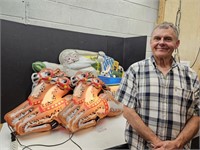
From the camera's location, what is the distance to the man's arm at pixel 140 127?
1.07 metres

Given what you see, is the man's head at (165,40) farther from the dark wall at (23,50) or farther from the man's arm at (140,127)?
the dark wall at (23,50)

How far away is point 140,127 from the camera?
109 cm

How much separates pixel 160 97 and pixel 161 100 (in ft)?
0.06

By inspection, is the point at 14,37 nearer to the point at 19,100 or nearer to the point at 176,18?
the point at 19,100

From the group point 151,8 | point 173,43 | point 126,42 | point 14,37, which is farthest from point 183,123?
point 151,8

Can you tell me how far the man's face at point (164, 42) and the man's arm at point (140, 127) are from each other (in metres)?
0.39

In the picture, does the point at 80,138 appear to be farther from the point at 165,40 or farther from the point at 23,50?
the point at 23,50

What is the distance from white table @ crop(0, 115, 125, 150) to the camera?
1085 mm

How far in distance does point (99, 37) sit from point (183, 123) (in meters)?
1.40

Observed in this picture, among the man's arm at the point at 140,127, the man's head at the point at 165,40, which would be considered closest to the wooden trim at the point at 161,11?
the man's head at the point at 165,40

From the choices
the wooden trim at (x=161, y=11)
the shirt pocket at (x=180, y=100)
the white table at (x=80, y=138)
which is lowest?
the white table at (x=80, y=138)

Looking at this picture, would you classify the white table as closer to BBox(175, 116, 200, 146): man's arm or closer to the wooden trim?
BBox(175, 116, 200, 146): man's arm

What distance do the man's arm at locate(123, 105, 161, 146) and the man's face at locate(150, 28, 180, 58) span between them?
394 mm

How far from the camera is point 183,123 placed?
113 cm
